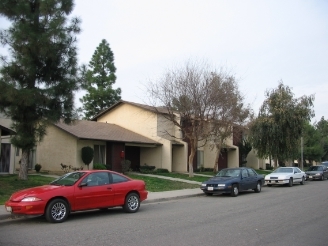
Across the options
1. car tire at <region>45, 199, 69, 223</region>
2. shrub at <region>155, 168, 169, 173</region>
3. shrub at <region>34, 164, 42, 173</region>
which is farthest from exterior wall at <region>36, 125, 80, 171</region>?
car tire at <region>45, 199, 69, 223</region>

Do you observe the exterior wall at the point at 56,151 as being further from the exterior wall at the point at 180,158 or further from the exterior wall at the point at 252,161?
the exterior wall at the point at 252,161

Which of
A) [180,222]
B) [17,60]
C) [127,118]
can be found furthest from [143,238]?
[127,118]

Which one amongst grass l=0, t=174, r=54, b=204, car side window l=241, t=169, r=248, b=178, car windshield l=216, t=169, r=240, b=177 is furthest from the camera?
car side window l=241, t=169, r=248, b=178

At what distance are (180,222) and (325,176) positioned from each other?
26.5 meters

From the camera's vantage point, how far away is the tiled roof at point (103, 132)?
2736cm

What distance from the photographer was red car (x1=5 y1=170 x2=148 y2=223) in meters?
10.5

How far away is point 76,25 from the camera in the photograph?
18.7 m

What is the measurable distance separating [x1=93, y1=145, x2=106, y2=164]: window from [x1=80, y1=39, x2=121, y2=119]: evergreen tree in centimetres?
2341

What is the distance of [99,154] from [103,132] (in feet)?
6.56

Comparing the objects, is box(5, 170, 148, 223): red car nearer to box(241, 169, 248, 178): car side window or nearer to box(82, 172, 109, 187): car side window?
box(82, 172, 109, 187): car side window

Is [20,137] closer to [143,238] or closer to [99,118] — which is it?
[143,238]

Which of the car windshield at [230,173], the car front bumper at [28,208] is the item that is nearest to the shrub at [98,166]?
the car windshield at [230,173]

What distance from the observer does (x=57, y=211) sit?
35.2 feet

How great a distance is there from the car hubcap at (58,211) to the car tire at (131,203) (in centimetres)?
232
